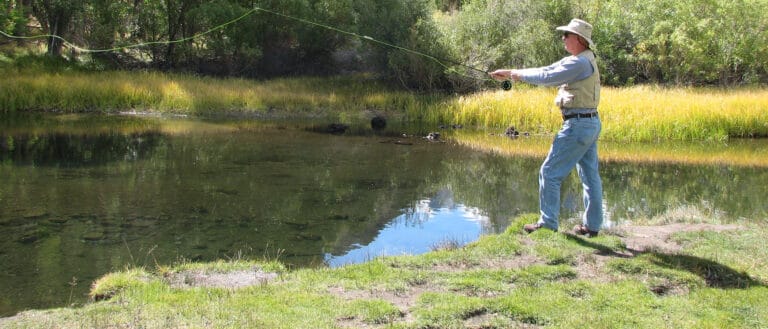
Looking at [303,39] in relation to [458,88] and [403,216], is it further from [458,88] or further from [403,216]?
[403,216]

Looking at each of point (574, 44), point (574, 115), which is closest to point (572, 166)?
point (574, 115)

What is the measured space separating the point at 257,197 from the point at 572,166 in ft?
21.2

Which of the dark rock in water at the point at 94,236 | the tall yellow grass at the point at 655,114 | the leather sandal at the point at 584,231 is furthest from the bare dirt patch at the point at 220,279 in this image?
the tall yellow grass at the point at 655,114

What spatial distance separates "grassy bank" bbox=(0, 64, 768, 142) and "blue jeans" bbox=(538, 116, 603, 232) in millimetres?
14795

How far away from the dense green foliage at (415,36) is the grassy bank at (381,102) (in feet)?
8.06

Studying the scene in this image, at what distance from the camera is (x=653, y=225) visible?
9492 mm

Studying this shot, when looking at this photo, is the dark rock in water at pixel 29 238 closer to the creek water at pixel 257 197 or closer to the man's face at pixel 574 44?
the creek water at pixel 257 197

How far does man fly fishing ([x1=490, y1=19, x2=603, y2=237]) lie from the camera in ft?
25.7

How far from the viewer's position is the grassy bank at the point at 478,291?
571 centimetres

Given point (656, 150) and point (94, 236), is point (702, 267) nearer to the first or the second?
point (94, 236)

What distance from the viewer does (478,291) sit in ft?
21.2

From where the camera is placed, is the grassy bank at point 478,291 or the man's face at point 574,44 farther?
the man's face at point 574,44

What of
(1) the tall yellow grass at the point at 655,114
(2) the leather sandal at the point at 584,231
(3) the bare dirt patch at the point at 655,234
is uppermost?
(1) the tall yellow grass at the point at 655,114

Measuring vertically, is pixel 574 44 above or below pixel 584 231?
above
